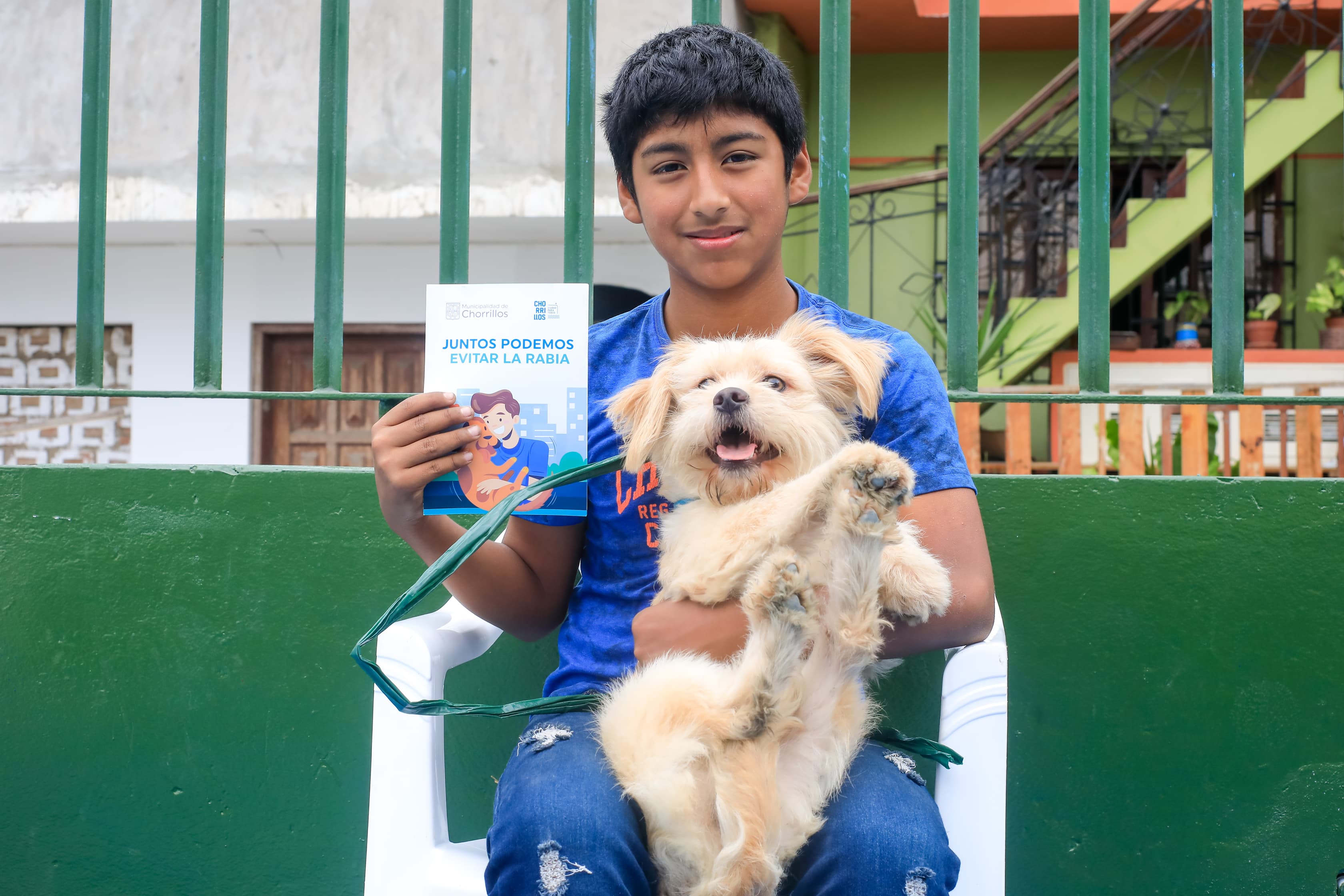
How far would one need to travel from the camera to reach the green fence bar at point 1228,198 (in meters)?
2.26

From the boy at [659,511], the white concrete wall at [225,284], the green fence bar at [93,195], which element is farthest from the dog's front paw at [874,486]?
the white concrete wall at [225,284]

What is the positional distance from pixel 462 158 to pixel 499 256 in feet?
20.9

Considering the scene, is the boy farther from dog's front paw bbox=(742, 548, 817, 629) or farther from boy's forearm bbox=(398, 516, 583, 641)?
dog's front paw bbox=(742, 548, 817, 629)

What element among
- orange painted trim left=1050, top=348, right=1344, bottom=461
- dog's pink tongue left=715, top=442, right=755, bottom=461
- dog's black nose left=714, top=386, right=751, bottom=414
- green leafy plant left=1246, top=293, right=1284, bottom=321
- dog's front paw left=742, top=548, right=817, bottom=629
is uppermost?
green leafy plant left=1246, top=293, right=1284, bottom=321

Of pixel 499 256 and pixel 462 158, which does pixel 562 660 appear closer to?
pixel 462 158

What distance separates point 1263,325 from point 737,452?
9.13m

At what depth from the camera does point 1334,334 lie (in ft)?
29.1

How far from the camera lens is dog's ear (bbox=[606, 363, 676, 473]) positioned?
161 cm

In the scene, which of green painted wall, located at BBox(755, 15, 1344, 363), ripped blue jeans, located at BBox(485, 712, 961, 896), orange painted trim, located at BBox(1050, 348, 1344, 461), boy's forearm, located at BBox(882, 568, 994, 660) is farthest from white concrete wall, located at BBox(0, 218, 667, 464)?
ripped blue jeans, located at BBox(485, 712, 961, 896)

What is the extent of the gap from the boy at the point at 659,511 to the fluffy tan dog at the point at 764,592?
6 cm

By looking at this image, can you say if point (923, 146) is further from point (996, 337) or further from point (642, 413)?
point (642, 413)

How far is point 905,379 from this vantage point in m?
1.76

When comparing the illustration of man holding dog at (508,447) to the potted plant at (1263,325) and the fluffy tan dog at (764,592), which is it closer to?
the fluffy tan dog at (764,592)

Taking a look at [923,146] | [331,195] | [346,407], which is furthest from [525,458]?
[923,146]
